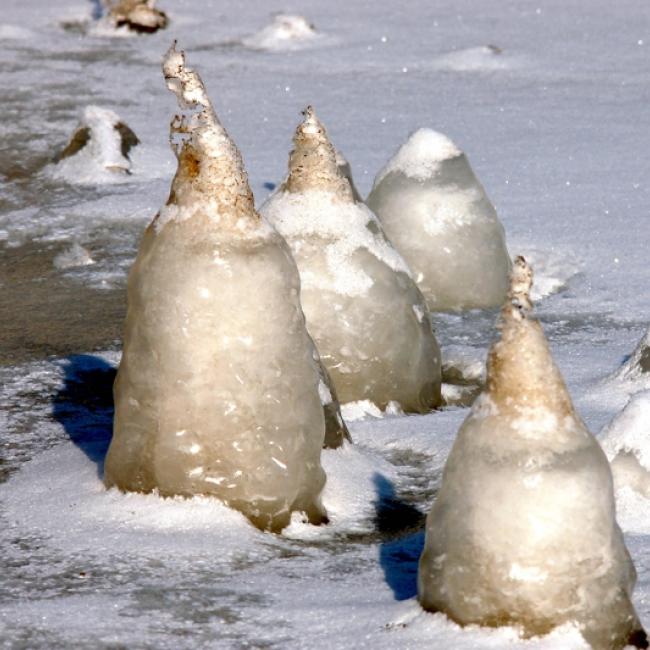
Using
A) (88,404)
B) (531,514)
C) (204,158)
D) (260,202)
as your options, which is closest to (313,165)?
(88,404)

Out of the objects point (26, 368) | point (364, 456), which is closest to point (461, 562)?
A: point (364, 456)

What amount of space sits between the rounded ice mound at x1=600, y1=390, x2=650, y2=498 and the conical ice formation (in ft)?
3.44

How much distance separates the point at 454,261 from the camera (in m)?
8.48

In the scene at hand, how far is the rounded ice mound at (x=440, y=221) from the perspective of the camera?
8367mm

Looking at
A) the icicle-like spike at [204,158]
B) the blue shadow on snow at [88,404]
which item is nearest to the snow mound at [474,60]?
the blue shadow on snow at [88,404]

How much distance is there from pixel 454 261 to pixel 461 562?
452cm

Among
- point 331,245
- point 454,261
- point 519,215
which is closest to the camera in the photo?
point 331,245

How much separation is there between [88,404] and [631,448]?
2.47 metres

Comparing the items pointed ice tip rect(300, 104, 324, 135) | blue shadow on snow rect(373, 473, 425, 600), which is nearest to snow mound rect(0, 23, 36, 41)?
pointed ice tip rect(300, 104, 324, 135)

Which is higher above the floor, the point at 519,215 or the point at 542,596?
the point at 542,596

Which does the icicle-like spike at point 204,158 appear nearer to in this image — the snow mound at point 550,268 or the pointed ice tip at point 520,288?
the pointed ice tip at point 520,288

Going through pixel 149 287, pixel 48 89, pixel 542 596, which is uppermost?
pixel 149 287

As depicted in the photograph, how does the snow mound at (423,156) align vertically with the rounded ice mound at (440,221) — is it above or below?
above

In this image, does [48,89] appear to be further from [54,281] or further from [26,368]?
[26,368]
